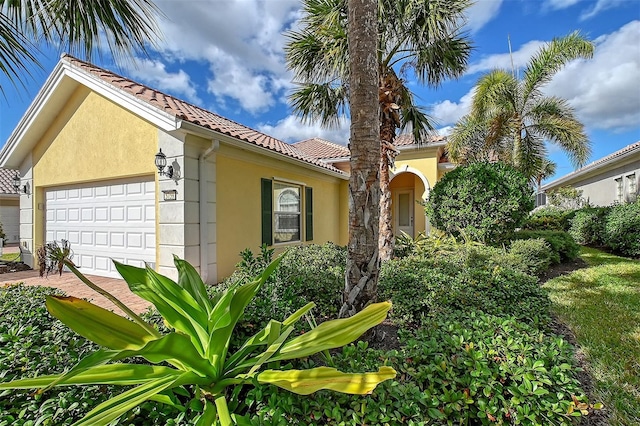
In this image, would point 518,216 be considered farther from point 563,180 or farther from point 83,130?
point 563,180

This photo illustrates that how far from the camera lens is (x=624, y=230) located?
9.84 m


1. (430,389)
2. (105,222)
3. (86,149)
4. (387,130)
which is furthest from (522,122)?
(86,149)

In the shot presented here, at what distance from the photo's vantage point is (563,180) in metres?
21.1

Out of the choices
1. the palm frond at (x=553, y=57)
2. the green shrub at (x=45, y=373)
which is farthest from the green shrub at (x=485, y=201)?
the green shrub at (x=45, y=373)

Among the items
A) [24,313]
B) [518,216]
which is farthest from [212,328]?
[518,216]

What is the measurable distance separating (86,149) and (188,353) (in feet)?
29.8

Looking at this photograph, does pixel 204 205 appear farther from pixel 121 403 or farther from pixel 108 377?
pixel 121 403

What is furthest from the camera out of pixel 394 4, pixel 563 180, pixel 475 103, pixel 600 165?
pixel 563 180

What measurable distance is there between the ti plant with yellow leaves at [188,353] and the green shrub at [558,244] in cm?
881

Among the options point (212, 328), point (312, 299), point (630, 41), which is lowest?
point (312, 299)

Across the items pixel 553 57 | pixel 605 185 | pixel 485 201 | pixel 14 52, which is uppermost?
pixel 553 57

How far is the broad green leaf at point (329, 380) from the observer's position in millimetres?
1686

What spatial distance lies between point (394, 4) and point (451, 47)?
78.7 inches

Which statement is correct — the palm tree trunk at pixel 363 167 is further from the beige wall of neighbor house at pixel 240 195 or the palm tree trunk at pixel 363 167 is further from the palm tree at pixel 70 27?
the beige wall of neighbor house at pixel 240 195
